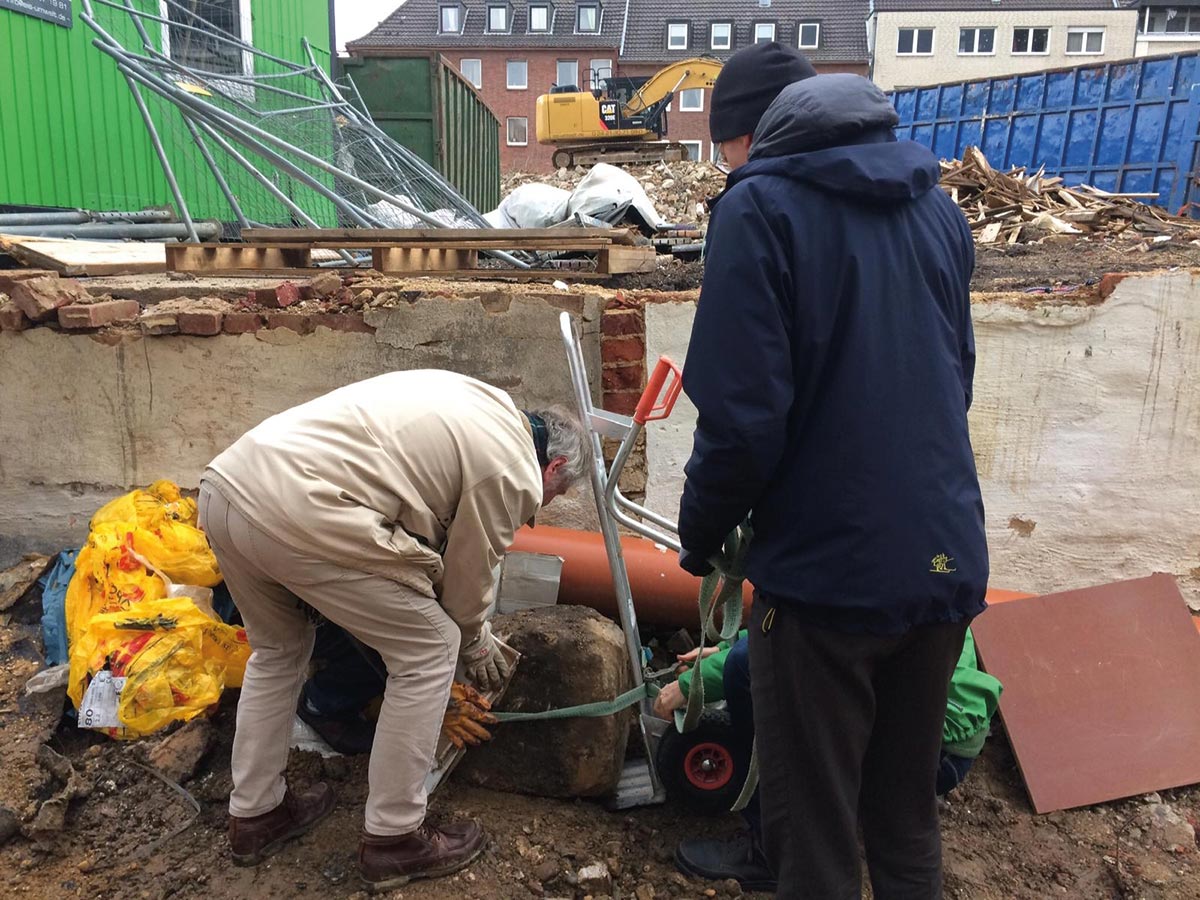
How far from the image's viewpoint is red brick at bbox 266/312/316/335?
12.6 ft

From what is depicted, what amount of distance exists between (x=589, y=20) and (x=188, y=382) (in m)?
38.7

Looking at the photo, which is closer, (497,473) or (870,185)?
(870,185)

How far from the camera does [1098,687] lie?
9.87 ft

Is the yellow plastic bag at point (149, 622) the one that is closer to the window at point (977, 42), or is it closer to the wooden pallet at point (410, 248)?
the wooden pallet at point (410, 248)

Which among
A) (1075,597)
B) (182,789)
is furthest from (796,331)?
(182,789)

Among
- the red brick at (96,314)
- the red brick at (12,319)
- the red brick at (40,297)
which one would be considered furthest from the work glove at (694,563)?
the red brick at (12,319)

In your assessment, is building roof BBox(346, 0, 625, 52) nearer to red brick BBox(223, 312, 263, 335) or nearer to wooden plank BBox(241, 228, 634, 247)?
wooden plank BBox(241, 228, 634, 247)

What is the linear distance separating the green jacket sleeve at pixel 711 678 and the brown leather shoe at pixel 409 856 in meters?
0.75

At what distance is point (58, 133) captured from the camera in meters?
6.91

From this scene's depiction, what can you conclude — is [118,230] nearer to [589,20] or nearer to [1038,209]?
[1038,209]

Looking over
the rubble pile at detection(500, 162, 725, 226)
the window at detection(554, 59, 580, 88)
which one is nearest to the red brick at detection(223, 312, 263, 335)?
the rubble pile at detection(500, 162, 725, 226)

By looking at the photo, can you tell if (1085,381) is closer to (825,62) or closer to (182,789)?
(182,789)

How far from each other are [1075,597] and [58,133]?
7409 millimetres

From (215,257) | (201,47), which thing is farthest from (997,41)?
(215,257)
